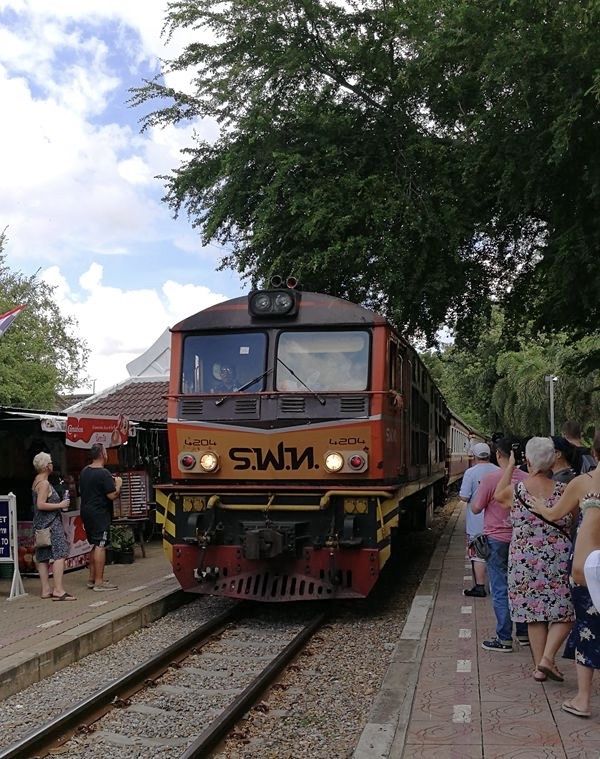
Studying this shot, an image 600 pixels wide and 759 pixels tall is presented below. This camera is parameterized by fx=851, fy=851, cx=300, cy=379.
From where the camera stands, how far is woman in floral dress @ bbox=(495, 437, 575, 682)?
5.74 m

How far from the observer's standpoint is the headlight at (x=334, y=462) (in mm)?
8922

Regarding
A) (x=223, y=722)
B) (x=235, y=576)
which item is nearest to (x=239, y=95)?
(x=235, y=576)

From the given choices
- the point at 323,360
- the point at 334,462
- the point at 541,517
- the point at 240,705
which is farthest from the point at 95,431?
the point at 541,517

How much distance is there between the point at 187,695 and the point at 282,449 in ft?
10.2

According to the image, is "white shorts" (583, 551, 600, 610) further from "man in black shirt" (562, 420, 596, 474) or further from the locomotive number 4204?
the locomotive number 4204

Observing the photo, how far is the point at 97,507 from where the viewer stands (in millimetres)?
9914

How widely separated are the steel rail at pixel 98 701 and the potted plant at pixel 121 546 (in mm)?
4065

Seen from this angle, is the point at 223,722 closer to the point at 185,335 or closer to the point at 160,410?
the point at 185,335

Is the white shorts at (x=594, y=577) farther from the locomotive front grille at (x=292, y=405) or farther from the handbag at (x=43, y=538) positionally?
the handbag at (x=43, y=538)

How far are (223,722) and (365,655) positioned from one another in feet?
8.31

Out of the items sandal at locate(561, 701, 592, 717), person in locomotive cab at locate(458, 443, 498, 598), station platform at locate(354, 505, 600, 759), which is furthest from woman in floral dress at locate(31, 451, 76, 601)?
sandal at locate(561, 701, 592, 717)

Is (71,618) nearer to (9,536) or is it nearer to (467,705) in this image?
(9,536)

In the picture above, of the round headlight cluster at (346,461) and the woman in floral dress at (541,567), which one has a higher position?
the round headlight cluster at (346,461)

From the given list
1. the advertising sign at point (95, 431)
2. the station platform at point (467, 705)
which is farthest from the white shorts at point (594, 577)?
the advertising sign at point (95, 431)
